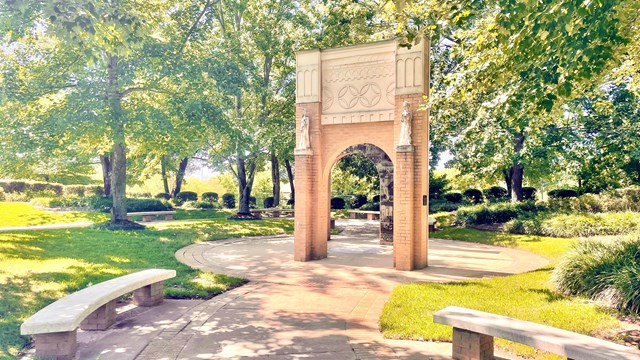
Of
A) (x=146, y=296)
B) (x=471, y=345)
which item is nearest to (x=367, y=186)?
(x=146, y=296)

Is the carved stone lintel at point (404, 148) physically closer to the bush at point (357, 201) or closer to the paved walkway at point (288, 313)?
the paved walkway at point (288, 313)

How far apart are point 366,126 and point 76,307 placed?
8.64 m

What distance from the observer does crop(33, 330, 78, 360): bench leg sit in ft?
16.4

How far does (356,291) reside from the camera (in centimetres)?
872

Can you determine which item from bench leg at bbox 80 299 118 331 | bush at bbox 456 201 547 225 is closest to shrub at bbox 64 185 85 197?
bush at bbox 456 201 547 225

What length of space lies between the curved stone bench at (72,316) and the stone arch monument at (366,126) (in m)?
5.98

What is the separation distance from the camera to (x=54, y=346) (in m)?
5.00

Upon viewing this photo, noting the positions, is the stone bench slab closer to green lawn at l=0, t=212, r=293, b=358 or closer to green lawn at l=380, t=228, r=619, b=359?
green lawn at l=0, t=212, r=293, b=358

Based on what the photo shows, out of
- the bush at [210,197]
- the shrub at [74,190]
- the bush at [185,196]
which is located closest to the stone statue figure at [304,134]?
the bush at [210,197]

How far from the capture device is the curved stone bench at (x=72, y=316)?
15.9 ft

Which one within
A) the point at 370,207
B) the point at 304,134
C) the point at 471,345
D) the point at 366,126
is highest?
the point at 366,126

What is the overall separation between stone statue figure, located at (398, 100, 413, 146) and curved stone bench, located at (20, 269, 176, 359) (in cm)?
677

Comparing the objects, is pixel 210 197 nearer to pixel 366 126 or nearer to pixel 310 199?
pixel 310 199

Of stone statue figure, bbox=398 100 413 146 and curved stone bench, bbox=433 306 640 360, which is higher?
stone statue figure, bbox=398 100 413 146
